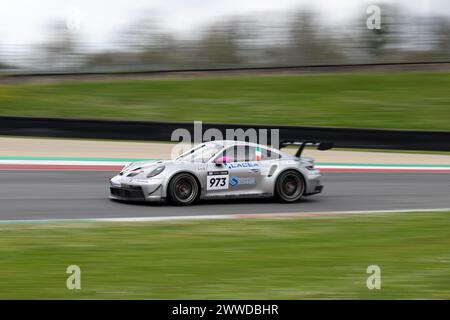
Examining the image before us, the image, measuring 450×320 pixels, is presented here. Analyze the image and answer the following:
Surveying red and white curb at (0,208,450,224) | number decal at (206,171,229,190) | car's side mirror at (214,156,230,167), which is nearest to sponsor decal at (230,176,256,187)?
number decal at (206,171,229,190)

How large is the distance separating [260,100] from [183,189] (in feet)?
41.6

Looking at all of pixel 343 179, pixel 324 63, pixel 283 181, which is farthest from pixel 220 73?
pixel 283 181

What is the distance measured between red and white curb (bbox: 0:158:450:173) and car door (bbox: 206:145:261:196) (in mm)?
4780

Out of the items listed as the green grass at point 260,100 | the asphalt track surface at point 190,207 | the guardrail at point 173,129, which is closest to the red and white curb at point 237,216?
the asphalt track surface at point 190,207

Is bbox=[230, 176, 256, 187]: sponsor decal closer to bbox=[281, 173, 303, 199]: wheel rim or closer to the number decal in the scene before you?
the number decal

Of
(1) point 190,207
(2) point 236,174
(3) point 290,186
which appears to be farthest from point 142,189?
(3) point 290,186

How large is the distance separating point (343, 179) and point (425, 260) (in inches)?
295

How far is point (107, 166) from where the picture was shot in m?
16.4

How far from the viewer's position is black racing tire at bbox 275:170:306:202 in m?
12.2

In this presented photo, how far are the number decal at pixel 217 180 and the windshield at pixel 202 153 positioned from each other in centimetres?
25

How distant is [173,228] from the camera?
9617 mm

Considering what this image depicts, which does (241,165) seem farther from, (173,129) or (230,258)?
(173,129)

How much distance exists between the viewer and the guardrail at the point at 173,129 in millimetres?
18641

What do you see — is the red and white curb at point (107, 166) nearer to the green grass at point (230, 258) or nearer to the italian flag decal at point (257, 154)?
the italian flag decal at point (257, 154)
